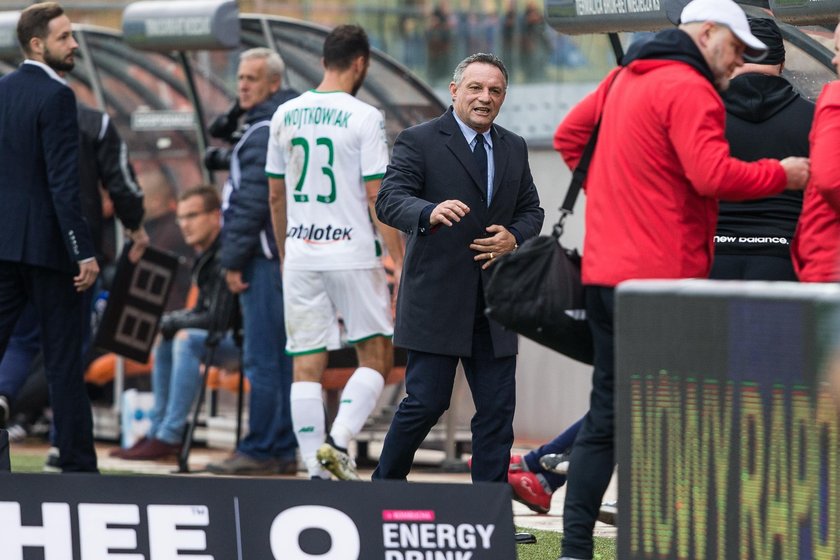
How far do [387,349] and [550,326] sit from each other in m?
2.46

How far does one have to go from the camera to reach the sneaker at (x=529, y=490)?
7.18m

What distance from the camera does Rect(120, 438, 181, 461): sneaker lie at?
33.5 feet

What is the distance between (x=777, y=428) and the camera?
421 centimetres

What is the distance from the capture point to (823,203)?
5.33 m

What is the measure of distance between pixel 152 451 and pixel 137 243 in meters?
1.41

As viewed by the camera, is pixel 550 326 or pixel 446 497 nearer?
pixel 446 497

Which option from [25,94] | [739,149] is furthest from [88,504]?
[25,94]

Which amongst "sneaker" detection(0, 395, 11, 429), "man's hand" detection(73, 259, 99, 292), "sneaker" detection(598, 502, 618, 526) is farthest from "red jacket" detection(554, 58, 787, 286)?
"sneaker" detection(0, 395, 11, 429)

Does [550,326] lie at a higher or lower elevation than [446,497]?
higher

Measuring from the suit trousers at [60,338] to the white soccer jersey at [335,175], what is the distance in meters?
1.05

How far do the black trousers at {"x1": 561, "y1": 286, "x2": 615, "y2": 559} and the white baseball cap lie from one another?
32.3 inches

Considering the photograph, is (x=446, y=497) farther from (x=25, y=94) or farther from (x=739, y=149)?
(x=25, y=94)

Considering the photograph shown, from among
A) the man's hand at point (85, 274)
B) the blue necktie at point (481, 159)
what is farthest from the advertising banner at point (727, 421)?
the man's hand at point (85, 274)

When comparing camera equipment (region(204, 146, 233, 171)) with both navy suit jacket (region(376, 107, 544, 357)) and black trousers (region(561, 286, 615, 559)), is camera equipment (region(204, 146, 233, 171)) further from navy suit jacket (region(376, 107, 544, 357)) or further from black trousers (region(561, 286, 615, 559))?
black trousers (region(561, 286, 615, 559))
